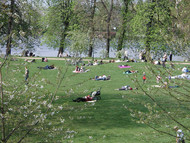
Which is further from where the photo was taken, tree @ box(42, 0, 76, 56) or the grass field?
tree @ box(42, 0, 76, 56)

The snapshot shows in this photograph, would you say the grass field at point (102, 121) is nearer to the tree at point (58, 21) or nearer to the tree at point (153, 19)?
the tree at point (153, 19)

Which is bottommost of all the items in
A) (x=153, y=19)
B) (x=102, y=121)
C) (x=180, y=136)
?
(x=102, y=121)

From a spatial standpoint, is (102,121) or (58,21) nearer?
(102,121)

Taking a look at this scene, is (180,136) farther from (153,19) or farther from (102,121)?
(153,19)

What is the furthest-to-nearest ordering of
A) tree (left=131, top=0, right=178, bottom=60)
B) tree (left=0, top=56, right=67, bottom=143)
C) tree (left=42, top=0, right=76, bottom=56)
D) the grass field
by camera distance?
tree (left=42, top=0, right=76, bottom=56) → tree (left=131, top=0, right=178, bottom=60) → the grass field → tree (left=0, top=56, right=67, bottom=143)

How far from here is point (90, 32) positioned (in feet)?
143

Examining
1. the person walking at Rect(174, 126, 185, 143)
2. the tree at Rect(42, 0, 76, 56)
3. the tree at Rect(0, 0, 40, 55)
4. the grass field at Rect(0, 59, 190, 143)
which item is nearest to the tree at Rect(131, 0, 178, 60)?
the tree at Rect(42, 0, 76, 56)

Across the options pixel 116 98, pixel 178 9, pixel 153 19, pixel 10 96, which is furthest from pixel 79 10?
pixel 10 96

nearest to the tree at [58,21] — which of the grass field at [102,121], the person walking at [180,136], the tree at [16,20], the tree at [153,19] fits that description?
the tree at [153,19]

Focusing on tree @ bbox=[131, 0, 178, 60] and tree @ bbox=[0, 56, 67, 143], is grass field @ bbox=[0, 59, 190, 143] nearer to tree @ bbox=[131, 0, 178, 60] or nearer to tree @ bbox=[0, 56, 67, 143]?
tree @ bbox=[0, 56, 67, 143]

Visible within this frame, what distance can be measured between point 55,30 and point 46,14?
3.04 meters

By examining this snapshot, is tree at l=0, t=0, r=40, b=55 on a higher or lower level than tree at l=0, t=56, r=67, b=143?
higher

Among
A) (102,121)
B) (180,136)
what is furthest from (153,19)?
(180,136)

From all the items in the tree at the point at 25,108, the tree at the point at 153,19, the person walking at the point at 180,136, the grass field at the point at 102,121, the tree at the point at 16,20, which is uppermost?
the tree at the point at 153,19
